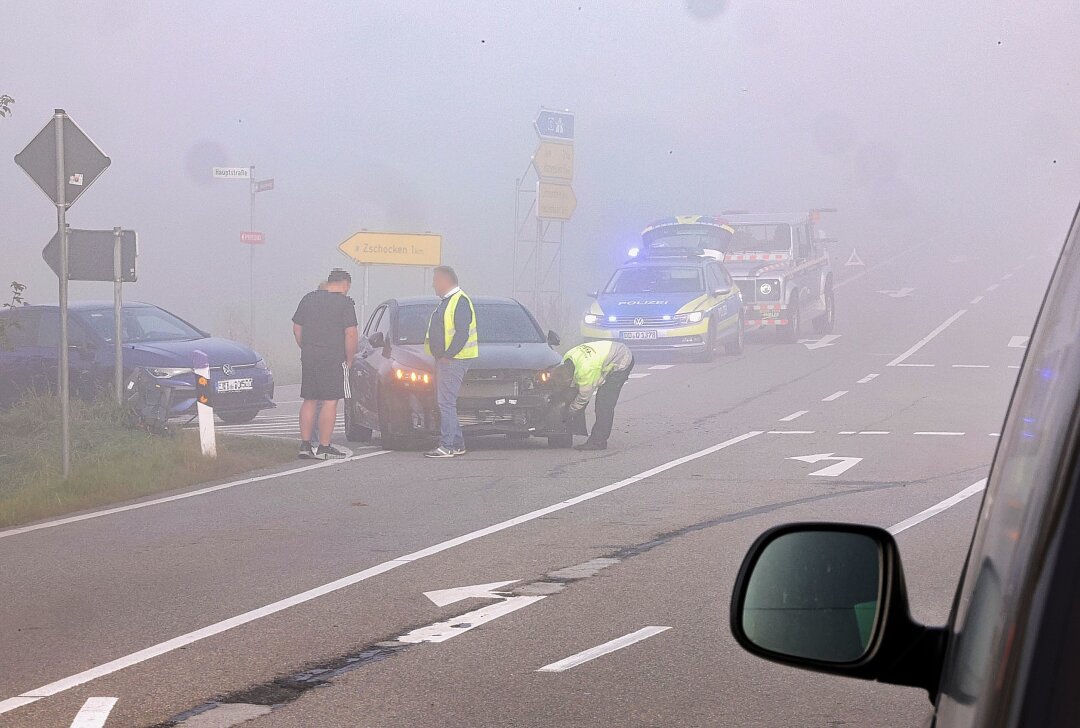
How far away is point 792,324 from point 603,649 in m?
25.9

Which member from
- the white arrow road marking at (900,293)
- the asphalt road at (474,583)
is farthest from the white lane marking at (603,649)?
the white arrow road marking at (900,293)

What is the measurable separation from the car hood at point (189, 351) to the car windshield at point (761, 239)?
50.8 feet

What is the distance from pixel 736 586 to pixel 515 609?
5.62 meters

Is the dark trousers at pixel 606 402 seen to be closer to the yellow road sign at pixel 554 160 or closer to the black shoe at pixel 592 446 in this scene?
the black shoe at pixel 592 446

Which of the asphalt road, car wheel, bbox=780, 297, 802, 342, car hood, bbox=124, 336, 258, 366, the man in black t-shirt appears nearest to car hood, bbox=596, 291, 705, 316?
car wheel, bbox=780, 297, 802, 342

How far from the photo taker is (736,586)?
6.70 ft

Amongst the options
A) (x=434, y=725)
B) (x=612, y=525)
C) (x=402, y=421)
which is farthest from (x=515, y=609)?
(x=402, y=421)

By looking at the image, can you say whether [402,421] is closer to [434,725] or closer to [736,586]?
[434,725]

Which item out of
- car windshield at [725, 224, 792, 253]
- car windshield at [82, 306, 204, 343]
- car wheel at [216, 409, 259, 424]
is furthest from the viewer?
car windshield at [725, 224, 792, 253]

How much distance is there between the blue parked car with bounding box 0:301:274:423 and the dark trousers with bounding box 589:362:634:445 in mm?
4508

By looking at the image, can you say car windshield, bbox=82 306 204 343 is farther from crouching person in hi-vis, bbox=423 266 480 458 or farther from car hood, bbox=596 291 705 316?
car hood, bbox=596 291 705 316

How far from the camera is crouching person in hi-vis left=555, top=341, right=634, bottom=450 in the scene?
14.9m

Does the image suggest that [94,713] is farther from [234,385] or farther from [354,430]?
[234,385]

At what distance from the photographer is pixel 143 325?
19.2 meters
